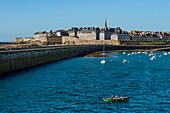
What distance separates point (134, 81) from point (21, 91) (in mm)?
18653

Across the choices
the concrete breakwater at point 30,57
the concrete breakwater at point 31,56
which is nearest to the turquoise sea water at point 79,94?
the concrete breakwater at point 30,57

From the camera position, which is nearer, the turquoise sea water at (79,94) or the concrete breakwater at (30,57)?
the turquoise sea water at (79,94)

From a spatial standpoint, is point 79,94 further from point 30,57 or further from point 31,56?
point 31,56

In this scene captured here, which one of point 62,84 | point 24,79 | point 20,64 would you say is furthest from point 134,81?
point 20,64

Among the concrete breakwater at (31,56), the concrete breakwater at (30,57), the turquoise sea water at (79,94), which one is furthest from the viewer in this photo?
the concrete breakwater at (31,56)

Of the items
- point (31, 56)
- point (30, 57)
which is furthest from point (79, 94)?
point (31, 56)

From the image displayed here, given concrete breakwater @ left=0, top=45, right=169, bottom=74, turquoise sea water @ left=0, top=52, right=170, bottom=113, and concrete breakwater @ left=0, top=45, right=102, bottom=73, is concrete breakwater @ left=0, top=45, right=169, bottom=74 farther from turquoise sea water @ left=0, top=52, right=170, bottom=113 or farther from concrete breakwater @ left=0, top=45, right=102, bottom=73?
turquoise sea water @ left=0, top=52, right=170, bottom=113

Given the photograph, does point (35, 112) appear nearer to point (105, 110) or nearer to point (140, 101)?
point (105, 110)

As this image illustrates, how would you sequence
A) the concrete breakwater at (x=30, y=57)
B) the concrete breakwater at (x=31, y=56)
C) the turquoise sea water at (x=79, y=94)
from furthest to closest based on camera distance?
the concrete breakwater at (x=31, y=56), the concrete breakwater at (x=30, y=57), the turquoise sea water at (x=79, y=94)

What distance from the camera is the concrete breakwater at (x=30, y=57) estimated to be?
246 ft

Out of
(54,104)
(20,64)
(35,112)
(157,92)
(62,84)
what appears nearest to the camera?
(35,112)

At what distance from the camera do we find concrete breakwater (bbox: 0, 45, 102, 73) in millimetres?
74850

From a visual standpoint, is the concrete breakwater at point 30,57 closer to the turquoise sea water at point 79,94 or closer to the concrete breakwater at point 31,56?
the concrete breakwater at point 31,56

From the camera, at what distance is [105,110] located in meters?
38.9
